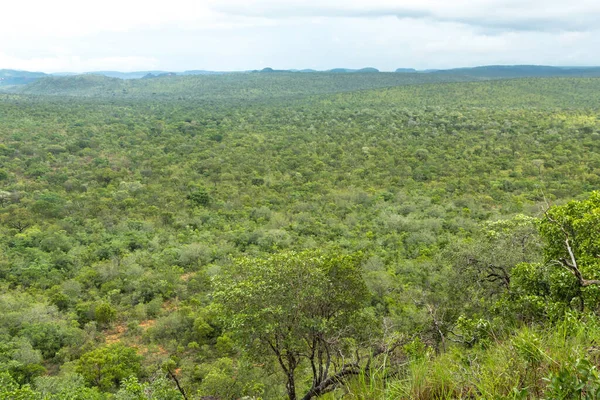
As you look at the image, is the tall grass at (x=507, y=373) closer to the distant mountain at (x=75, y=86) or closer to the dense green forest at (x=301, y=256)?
the dense green forest at (x=301, y=256)

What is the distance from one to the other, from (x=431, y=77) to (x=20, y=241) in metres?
154

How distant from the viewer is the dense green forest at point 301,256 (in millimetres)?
5676

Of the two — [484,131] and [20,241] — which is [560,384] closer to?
[20,241]

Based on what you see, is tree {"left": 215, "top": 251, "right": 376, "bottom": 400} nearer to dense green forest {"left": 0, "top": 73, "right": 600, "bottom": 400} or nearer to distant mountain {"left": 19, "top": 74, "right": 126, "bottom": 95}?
dense green forest {"left": 0, "top": 73, "right": 600, "bottom": 400}

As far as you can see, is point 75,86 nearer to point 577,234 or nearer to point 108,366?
point 108,366

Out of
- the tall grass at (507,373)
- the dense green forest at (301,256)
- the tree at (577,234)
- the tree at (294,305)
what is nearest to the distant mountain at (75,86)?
the dense green forest at (301,256)

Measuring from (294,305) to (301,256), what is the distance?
1.37 m

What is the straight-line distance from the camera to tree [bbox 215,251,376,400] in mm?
8266

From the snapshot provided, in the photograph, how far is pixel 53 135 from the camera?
53625mm

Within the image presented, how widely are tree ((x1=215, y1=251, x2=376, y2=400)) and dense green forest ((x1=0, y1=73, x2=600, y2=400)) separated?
0.05 m

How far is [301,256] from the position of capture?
9.32 m

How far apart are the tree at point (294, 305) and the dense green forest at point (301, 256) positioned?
5 centimetres

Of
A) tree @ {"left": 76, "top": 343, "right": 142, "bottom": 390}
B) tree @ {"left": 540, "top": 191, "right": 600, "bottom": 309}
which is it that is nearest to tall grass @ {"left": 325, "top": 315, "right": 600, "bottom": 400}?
tree @ {"left": 540, "top": 191, "right": 600, "bottom": 309}

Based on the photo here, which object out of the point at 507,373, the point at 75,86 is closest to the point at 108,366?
the point at 507,373
